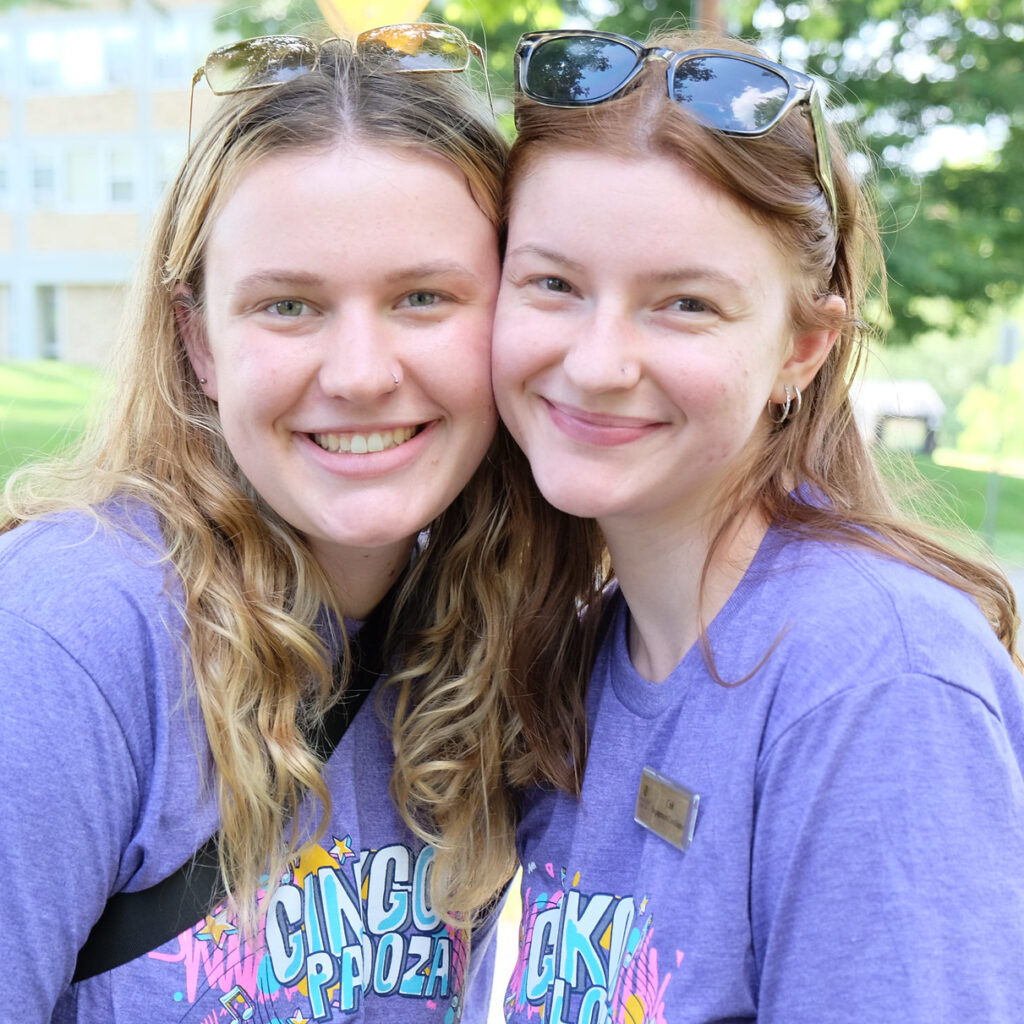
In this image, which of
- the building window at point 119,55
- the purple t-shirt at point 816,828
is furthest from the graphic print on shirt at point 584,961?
the building window at point 119,55

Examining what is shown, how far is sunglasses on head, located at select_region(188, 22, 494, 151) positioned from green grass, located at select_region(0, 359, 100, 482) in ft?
14.0

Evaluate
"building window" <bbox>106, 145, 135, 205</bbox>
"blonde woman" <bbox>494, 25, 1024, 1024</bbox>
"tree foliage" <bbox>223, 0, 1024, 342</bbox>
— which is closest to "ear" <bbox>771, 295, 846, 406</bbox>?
"blonde woman" <bbox>494, 25, 1024, 1024</bbox>

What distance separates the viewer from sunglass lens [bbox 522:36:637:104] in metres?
1.83

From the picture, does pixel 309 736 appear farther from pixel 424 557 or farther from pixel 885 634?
pixel 885 634

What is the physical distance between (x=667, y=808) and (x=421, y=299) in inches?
37.1

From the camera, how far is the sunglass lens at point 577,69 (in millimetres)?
1832

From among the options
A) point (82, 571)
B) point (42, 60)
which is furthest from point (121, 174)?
point (82, 571)

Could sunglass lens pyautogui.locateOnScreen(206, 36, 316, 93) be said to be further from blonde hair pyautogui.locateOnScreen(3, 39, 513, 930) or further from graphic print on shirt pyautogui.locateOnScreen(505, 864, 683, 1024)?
graphic print on shirt pyautogui.locateOnScreen(505, 864, 683, 1024)

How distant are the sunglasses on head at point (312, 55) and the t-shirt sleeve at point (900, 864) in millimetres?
1410

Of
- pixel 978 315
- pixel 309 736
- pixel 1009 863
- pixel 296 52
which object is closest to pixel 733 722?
pixel 1009 863

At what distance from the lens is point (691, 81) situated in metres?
1.77

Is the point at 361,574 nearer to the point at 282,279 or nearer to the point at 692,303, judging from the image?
the point at 282,279

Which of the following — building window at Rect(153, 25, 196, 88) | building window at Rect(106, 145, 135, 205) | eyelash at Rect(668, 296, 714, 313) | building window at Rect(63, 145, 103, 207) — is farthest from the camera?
building window at Rect(63, 145, 103, 207)

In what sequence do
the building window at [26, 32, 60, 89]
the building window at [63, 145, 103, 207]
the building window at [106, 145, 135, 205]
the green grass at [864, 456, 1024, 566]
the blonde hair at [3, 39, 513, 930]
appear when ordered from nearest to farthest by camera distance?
the blonde hair at [3, 39, 513, 930]
the green grass at [864, 456, 1024, 566]
the building window at [26, 32, 60, 89]
the building window at [106, 145, 135, 205]
the building window at [63, 145, 103, 207]
